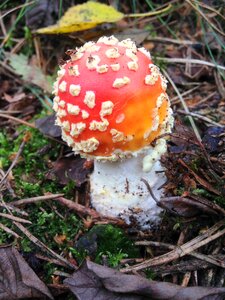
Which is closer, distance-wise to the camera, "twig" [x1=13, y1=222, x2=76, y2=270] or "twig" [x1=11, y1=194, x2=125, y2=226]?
"twig" [x1=13, y1=222, x2=76, y2=270]

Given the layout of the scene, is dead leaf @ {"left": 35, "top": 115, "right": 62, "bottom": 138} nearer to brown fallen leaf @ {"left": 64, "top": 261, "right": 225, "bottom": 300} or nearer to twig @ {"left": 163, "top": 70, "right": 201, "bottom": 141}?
twig @ {"left": 163, "top": 70, "right": 201, "bottom": 141}

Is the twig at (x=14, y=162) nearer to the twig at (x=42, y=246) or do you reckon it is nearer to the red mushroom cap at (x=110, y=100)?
the twig at (x=42, y=246)

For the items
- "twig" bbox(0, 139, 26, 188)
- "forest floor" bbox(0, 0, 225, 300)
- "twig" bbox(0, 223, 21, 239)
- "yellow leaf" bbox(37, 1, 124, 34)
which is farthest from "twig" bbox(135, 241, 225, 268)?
"yellow leaf" bbox(37, 1, 124, 34)

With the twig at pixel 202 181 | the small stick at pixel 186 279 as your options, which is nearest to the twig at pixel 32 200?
the twig at pixel 202 181

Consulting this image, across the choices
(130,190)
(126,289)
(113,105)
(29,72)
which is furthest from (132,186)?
(29,72)

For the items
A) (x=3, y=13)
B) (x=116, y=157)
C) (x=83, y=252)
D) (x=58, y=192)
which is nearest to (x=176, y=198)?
(x=116, y=157)

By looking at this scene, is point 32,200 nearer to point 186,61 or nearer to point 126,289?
point 126,289
